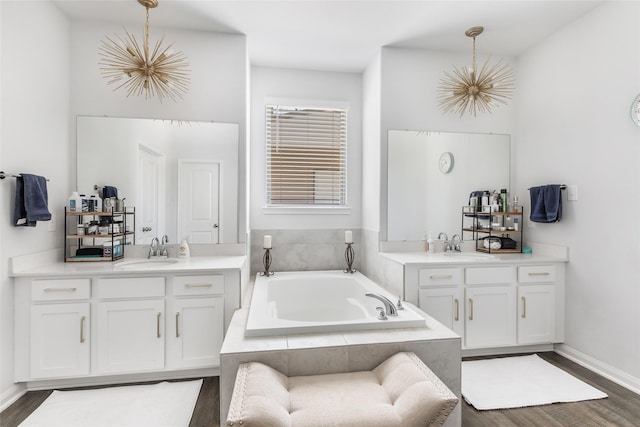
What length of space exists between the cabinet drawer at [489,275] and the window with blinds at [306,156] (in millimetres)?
1471

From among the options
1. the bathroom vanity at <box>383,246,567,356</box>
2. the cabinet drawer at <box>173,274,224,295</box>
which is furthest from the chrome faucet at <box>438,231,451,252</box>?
the cabinet drawer at <box>173,274,224,295</box>

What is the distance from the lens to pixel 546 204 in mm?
2891

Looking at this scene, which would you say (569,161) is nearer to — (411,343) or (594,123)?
(594,123)

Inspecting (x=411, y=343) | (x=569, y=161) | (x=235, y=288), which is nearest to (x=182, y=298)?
(x=235, y=288)

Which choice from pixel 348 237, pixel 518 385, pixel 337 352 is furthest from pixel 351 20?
pixel 518 385

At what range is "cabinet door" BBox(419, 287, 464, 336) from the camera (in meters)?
2.64

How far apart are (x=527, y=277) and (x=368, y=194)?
1.57 meters

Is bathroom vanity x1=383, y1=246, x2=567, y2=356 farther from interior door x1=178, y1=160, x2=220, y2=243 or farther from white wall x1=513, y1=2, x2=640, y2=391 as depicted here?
interior door x1=178, y1=160, x2=220, y2=243

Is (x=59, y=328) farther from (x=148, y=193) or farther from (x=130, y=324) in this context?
(x=148, y=193)

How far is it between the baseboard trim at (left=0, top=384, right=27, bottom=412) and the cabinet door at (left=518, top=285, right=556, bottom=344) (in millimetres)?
3657

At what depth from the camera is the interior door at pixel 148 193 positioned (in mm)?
2824

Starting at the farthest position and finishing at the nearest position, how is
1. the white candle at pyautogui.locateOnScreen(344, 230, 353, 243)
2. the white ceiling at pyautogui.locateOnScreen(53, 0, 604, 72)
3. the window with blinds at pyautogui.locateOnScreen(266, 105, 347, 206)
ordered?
the window with blinds at pyautogui.locateOnScreen(266, 105, 347, 206), the white candle at pyautogui.locateOnScreen(344, 230, 353, 243), the white ceiling at pyautogui.locateOnScreen(53, 0, 604, 72)

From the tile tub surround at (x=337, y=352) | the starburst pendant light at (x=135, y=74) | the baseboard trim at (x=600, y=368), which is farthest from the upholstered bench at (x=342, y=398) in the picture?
the starburst pendant light at (x=135, y=74)

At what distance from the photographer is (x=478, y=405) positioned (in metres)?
2.08
